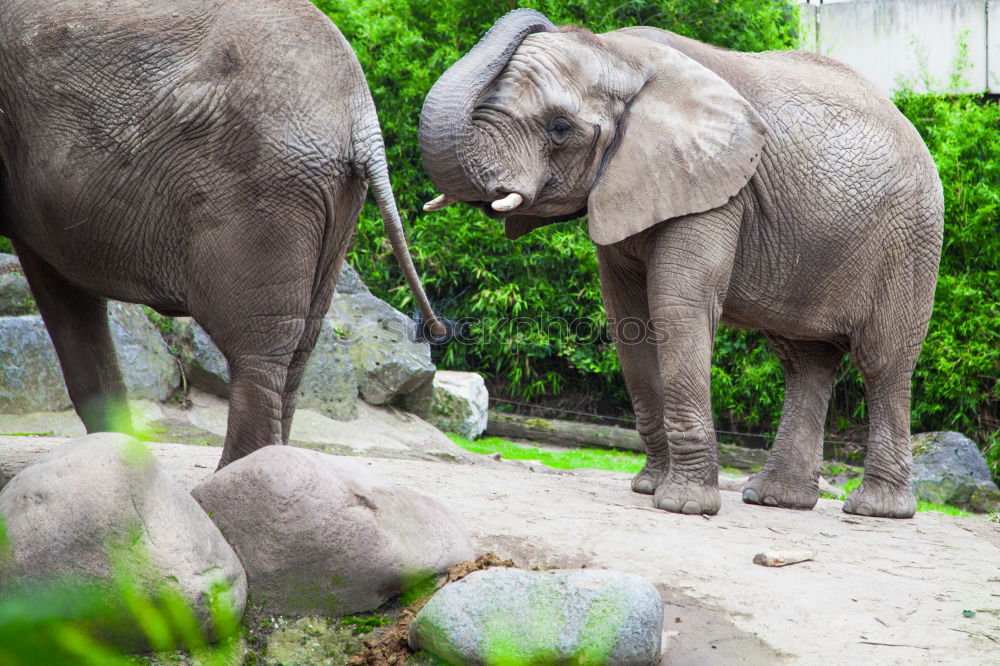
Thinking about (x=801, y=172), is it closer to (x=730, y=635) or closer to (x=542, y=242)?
(x=730, y=635)

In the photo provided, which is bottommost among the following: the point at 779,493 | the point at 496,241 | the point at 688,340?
the point at 779,493

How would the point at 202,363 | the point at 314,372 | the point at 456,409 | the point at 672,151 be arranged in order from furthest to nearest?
the point at 456,409 < the point at 314,372 < the point at 202,363 < the point at 672,151

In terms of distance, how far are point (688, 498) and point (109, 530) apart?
300 cm

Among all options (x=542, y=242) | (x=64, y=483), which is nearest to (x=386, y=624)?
(x=64, y=483)

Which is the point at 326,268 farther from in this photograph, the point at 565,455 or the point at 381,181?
the point at 565,455

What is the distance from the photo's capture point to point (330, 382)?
371 inches

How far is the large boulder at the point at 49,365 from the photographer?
781cm

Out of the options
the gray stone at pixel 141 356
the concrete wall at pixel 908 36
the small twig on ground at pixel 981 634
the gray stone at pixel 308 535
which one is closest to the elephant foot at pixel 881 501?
the small twig on ground at pixel 981 634

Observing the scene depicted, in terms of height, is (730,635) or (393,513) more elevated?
(393,513)

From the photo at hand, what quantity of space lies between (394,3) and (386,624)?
34.1ft

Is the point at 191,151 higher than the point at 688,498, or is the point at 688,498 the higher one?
the point at 191,151

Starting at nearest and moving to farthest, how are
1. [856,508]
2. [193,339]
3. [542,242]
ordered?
[856,508] < [193,339] < [542,242]

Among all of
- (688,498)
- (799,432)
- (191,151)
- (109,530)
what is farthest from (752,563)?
(191,151)

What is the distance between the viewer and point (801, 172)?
5773mm
